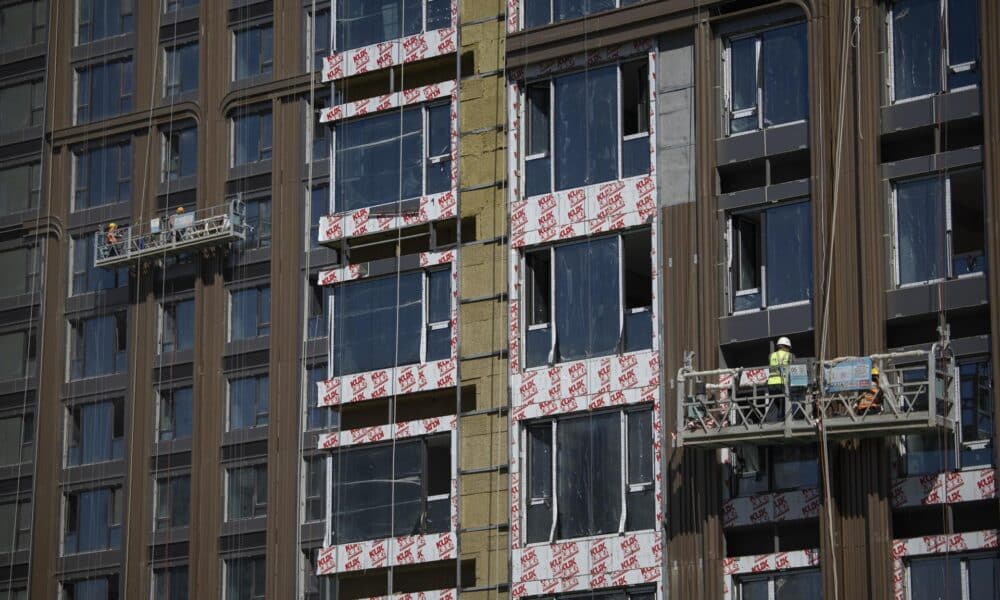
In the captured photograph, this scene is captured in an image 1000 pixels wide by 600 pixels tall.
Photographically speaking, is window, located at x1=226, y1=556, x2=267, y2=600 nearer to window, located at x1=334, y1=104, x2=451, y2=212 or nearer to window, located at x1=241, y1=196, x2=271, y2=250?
window, located at x1=241, y1=196, x2=271, y2=250

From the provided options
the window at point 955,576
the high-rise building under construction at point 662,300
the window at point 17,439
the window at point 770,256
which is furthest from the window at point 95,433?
the window at point 955,576

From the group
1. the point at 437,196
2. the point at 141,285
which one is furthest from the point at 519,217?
the point at 141,285

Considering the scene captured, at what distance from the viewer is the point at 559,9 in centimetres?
5678

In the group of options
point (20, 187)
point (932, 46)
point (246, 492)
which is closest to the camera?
point (932, 46)

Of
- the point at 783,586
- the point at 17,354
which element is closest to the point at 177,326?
the point at 17,354

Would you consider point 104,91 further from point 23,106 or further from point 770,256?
point 770,256

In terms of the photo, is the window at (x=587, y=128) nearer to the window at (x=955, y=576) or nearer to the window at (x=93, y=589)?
the window at (x=955, y=576)

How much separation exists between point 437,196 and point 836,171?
1189cm

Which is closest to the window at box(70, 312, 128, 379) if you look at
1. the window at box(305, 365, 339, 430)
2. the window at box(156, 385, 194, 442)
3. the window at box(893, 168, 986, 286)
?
the window at box(156, 385, 194, 442)

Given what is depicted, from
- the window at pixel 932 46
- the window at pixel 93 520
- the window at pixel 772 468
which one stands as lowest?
the window at pixel 772 468

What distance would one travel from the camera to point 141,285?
8069cm

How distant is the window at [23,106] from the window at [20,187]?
1525mm

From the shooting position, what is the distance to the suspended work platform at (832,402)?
4734 centimetres

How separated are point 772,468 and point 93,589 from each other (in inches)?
1366
